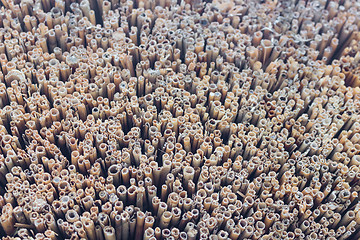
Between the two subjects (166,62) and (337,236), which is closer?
(337,236)

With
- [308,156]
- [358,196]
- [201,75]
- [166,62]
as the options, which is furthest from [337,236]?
[166,62]

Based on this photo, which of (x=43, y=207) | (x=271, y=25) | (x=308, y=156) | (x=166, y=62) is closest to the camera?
(x=43, y=207)

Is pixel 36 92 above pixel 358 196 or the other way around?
above

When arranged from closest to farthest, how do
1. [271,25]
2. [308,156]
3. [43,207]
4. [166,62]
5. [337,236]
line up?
[43,207] < [337,236] < [308,156] < [166,62] < [271,25]

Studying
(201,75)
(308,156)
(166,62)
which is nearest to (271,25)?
(201,75)

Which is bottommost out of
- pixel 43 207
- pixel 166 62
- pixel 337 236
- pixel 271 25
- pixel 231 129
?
pixel 337 236

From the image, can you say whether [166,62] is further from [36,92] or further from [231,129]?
[36,92]
